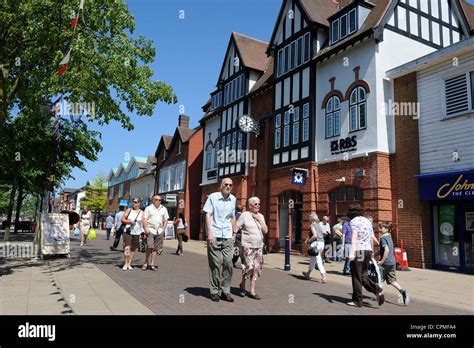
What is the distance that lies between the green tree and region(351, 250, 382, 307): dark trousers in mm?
7051

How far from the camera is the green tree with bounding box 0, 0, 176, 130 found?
9.10 metres

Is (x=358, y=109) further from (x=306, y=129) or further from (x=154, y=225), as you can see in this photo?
(x=154, y=225)

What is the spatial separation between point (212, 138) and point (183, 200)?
20.1 ft

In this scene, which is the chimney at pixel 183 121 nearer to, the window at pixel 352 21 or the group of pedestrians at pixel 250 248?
the window at pixel 352 21

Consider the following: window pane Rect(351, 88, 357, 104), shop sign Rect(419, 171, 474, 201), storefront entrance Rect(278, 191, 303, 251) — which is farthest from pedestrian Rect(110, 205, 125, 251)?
shop sign Rect(419, 171, 474, 201)

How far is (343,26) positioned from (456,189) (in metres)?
8.54

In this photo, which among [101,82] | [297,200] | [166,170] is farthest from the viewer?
[166,170]

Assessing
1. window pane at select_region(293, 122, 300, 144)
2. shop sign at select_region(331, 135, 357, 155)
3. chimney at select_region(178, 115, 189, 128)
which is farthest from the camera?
chimney at select_region(178, 115, 189, 128)

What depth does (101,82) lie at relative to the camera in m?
9.75

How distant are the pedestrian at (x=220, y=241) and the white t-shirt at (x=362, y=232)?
6.89 ft

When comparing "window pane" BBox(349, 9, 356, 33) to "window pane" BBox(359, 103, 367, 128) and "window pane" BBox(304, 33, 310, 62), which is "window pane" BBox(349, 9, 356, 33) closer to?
"window pane" BBox(304, 33, 310, 62)

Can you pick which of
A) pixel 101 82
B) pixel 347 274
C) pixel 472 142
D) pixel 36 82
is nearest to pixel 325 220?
pixel 347 274

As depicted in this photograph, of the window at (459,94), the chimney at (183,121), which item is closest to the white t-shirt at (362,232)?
the window at (459,94)

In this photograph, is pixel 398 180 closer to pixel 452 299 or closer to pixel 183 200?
pixel 452 299
